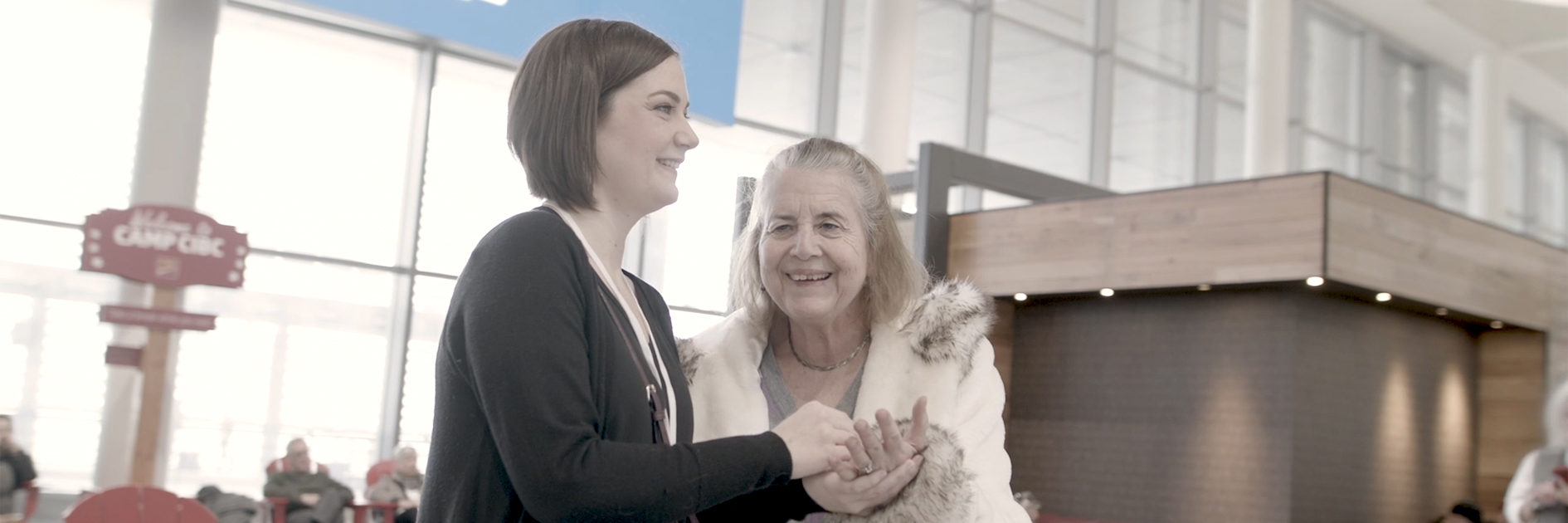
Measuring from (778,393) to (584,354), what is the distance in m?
0.85

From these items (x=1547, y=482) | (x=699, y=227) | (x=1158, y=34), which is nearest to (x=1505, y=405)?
(x=1547, y=482)

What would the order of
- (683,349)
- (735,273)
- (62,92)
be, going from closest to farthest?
1. (683,349)
2. (735,273)
3. (62,92)

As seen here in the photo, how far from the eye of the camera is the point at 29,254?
26.6 ft

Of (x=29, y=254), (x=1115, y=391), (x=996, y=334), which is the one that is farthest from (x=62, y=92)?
(x=1115, y=391)

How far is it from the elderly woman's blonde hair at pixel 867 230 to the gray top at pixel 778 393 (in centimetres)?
7

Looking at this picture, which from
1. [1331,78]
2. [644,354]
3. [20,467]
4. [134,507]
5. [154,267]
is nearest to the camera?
[644,354]

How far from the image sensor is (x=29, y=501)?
279 inches

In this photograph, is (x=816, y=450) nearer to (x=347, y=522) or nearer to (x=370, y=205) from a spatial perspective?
(x=347, y=522)

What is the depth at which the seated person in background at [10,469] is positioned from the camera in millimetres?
7082

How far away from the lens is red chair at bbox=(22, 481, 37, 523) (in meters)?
6.98

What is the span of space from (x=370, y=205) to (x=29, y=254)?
216cm

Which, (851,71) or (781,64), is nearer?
(781,64)

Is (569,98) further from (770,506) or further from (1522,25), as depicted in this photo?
(1522,25)

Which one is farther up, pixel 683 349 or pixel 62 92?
pixel 62 92
